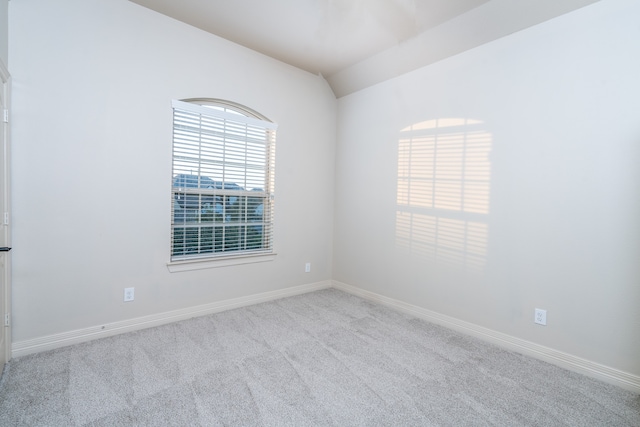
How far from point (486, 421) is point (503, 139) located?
2.12 m

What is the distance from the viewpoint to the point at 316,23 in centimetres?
286

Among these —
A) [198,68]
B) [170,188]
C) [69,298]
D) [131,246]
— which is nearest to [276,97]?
[198,68]

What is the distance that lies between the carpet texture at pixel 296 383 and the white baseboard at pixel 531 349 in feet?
0.22

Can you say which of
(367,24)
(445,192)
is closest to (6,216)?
(367,24)

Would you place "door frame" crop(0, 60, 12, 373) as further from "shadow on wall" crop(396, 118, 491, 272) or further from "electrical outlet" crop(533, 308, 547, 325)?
"electrical outlet" crop(533, 308, 547, 325)

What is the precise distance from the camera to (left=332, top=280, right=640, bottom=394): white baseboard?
2.09 meters

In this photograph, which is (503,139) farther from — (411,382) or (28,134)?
(28,134)

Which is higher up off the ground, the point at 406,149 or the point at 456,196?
the point at 406,149

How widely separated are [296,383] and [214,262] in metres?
1.68

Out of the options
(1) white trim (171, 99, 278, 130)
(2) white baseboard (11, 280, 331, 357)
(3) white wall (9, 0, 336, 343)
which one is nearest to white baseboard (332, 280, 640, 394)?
(2) white baseboard (11, 280, 331, 357)

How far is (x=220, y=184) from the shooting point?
328 cm

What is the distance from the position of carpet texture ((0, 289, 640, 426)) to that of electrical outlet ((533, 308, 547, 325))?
30 cm

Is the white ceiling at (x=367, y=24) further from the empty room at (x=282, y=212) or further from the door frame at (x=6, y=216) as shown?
the door frame at (x=6, y=216)

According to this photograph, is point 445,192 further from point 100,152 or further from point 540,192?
point 100,152
